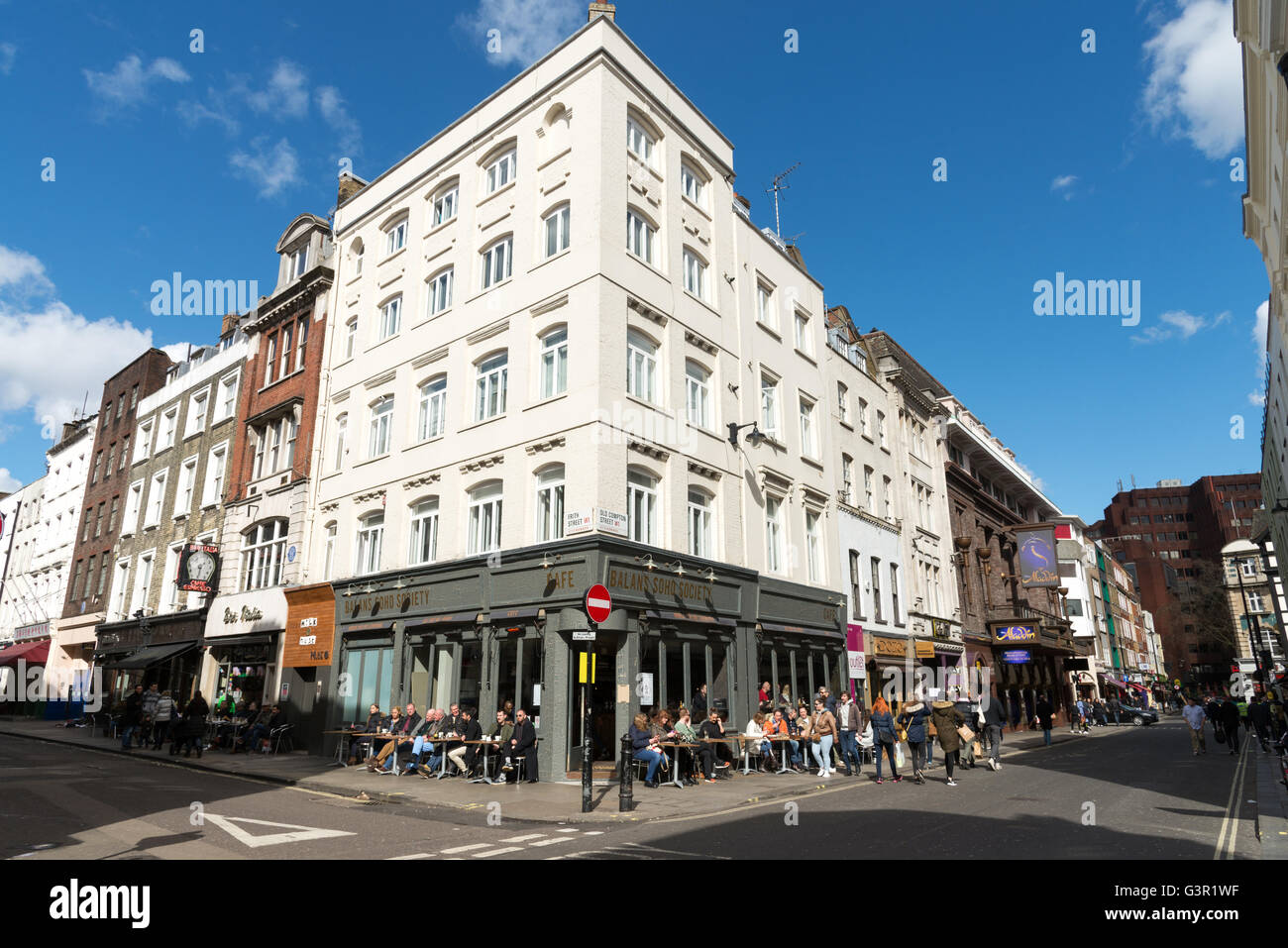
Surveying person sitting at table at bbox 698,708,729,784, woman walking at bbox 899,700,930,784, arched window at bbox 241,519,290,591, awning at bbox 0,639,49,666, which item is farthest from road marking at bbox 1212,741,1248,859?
awning at bbox 0,639,49,666

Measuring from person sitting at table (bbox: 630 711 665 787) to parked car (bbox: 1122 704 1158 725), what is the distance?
4857cm

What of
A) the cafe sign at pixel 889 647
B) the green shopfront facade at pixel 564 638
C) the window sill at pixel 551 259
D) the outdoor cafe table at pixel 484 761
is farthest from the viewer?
the cafe sign at pixel 889 647

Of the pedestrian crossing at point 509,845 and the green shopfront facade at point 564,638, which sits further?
the green shopfront facade at point 564,638

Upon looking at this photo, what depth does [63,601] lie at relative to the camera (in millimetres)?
38781

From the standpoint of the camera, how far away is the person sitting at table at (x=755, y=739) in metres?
17.6

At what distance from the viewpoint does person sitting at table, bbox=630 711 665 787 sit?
48.8 ft

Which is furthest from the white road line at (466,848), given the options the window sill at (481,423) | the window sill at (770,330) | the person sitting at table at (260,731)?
the window sill at (770,330)

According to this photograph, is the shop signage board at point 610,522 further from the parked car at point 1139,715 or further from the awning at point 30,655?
the parked car at point 1139,715

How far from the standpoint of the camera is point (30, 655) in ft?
124

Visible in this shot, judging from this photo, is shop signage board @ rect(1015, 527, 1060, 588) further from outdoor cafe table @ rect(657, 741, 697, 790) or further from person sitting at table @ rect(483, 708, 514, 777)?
person sitting at table @ rect(483, 708, 514, 777)

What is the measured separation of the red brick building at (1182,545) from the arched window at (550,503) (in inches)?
4276
